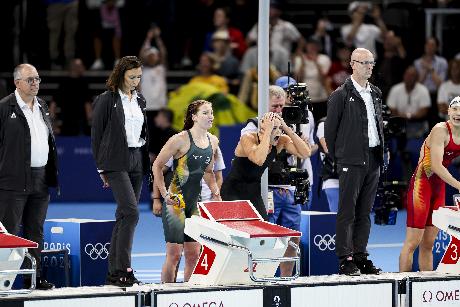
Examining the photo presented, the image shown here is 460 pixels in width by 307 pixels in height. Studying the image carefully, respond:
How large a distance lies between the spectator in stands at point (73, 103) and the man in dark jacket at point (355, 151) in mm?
9932

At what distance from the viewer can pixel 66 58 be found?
22.8 m

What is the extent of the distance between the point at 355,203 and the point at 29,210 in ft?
9.11

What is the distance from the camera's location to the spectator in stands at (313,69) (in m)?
21.0

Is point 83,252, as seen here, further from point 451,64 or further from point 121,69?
point 451,64

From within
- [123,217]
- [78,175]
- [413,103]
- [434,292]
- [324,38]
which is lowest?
[434,292]

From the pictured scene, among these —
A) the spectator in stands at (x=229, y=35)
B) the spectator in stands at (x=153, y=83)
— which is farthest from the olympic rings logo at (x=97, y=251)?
the spectator in stands at (x=229, y=35)

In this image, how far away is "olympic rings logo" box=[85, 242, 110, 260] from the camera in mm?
12156

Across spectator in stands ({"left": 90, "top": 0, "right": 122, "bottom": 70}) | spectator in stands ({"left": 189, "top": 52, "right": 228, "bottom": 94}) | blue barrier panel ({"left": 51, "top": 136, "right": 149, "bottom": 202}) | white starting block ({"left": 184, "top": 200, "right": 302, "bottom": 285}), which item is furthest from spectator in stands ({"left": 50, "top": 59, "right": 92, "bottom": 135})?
white starting block ({"left": 184, "top": 200, "right": 302, "bottom": 285})

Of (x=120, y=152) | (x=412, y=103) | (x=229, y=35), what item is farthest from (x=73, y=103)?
(x=120, y=152)

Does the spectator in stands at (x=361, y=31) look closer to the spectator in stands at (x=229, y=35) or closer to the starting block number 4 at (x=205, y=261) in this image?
the spectator in stands at (x=229, y=35)

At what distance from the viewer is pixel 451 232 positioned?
1184 cm

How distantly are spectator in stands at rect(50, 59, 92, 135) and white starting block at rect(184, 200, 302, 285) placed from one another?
1056 cm

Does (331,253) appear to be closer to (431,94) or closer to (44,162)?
(44,162)

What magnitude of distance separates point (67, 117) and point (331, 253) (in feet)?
30.4
